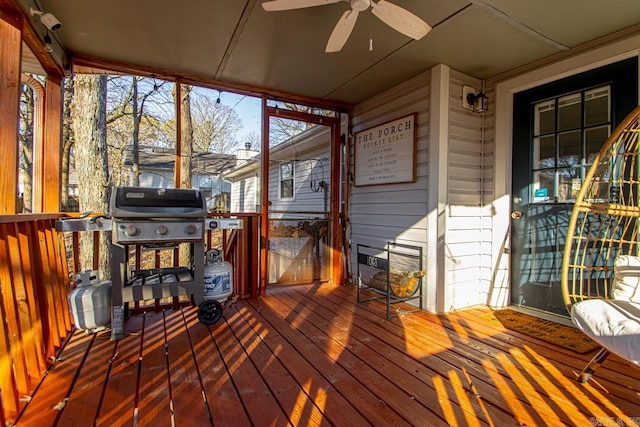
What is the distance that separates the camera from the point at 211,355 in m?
2.16

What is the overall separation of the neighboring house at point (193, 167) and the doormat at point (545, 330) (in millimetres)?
6755

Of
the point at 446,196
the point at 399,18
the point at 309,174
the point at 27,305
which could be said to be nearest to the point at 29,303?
the point at 27,305

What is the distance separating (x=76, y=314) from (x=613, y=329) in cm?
333

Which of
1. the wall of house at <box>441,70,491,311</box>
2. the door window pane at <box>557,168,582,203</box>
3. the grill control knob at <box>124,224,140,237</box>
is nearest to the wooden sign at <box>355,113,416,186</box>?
the wall of house at <box>441,70,491,311</box>

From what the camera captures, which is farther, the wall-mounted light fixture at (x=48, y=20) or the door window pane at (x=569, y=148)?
the door window pane at (x=569, y=148)

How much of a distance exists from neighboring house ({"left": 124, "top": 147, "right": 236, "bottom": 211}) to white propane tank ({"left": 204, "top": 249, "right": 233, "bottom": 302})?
5398 millimetres

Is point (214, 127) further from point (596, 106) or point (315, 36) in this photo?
point (596, 106)

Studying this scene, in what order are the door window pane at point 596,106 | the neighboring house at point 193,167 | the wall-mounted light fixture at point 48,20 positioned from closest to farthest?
the wall-mounted light fixture at point 48,20
the door window pane at point 596,106
the neighboring house at point 193,167

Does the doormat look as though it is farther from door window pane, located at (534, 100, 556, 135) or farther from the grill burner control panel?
the grill burner control panel

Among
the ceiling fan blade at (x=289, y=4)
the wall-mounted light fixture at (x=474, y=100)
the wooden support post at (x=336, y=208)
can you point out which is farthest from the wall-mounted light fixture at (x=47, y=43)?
the wall-mounted light fixture at (x=474, y=100)

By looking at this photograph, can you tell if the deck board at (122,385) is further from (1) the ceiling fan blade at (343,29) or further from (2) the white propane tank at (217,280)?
(1) the ceiling fan blade at (343,29)

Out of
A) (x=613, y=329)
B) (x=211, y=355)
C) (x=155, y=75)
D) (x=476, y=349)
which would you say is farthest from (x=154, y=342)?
(x=613, y=329)

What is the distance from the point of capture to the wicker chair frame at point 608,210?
1.98 meters

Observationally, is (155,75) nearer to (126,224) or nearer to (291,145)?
(126,224)
